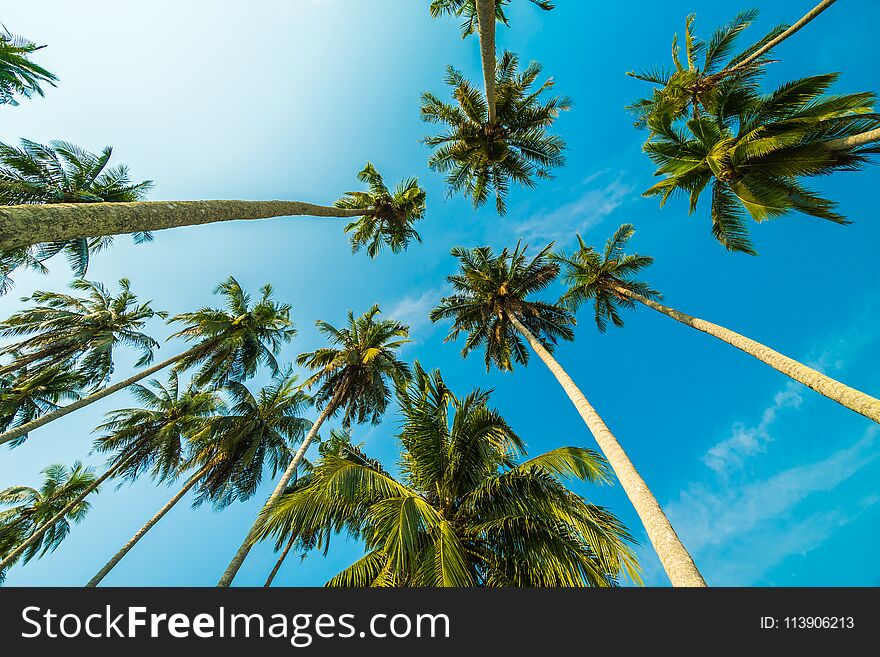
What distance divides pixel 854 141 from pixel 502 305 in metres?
11.3

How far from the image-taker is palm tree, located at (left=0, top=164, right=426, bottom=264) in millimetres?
2743

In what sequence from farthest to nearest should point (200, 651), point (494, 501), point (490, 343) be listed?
point (490, 343)
point (494, 501)
point (200, 651)

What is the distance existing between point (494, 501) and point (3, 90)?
51.2 feet

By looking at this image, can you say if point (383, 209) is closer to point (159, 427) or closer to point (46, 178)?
point (46, 178)

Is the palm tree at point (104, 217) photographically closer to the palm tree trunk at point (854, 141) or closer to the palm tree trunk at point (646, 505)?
the palm tree trunk at point (646, 505)

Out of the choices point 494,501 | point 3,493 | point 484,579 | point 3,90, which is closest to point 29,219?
point 494,501

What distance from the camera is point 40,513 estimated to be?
1773 cm

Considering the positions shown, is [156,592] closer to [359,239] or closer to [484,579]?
[484,579]

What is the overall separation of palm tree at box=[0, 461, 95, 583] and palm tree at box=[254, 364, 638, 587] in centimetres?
1854

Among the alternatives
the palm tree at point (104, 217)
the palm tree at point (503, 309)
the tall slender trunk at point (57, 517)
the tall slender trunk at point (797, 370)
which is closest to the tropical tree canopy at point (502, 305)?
the palm tree at point (503, 309)

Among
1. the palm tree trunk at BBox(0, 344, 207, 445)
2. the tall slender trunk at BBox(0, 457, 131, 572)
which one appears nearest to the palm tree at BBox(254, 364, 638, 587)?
the palm tree trunk at BBox(0, 344, 207, 445)

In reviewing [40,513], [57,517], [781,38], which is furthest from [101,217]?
[40,513]

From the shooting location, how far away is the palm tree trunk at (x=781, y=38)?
8289 mm

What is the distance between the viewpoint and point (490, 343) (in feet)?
59.4
